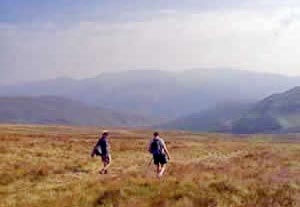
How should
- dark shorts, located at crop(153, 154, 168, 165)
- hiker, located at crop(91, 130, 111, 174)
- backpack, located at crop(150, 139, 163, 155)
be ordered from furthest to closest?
hiker, located at crop(91, 130, 111, 174)
backpack, located at crop(150, 139, 163, 155)
dark shorts, located at crop(153, 154, 168, 165)

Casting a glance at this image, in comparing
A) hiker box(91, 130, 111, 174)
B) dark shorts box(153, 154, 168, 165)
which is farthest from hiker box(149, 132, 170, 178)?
hiker box(91, 130, 111, 174)

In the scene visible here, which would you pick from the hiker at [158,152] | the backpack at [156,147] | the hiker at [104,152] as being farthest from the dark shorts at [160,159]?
the hiker at [104,152]

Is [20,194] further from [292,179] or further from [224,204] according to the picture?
[292,179]

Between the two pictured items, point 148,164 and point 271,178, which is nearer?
point 271,178

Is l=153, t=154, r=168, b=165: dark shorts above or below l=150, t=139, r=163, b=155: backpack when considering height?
below

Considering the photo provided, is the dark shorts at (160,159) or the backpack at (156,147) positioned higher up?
the backpack at (156,147)

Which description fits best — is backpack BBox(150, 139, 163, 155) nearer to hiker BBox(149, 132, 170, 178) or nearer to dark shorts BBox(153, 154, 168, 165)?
hiker BBox(149, 132, 170, 178)

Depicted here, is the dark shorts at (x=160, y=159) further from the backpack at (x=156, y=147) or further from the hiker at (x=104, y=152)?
the hiker at (x=104, y=152)

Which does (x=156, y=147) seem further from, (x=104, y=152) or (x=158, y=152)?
(x=104, y=152)

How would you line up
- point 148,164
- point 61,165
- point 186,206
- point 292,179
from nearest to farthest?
point 186,206, point 292,179, point 61,165, point 148,164

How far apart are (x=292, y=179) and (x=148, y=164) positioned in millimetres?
13963

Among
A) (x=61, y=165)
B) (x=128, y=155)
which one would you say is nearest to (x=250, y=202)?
(x=61, y=165)

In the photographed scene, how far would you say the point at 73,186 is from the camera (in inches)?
952

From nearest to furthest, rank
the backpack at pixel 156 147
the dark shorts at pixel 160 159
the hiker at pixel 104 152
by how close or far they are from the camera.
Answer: the dark shorts at pixel 160 159 → the backpack at pixel 156 147 → the hiker at pixel 104 152
